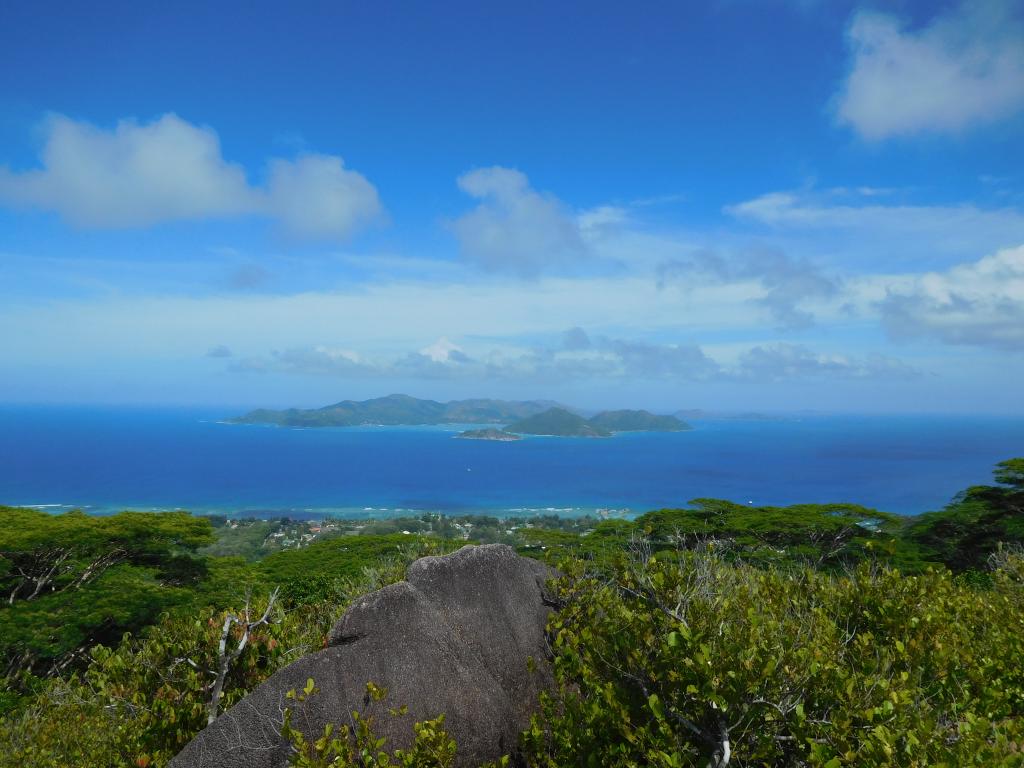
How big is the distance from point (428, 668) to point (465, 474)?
126 metres

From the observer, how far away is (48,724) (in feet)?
29.7

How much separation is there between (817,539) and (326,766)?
1063 inches

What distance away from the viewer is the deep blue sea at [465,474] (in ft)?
302

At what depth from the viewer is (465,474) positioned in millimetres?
130250

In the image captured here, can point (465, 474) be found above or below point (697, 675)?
below

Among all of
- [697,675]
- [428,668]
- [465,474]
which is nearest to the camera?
[697,675]

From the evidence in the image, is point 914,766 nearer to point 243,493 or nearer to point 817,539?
point 817,539

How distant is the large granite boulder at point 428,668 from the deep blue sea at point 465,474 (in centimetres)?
7922

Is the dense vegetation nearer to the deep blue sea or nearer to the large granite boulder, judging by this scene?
the large granite boulder

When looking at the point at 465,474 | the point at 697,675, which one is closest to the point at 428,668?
the point at 697,675

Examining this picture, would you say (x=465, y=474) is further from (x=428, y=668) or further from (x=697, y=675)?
(x=697, y=675)

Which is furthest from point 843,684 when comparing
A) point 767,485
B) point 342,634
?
Answer: point 767,485

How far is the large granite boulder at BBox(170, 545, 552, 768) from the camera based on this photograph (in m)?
4.98

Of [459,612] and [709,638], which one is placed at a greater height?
[709,638]
